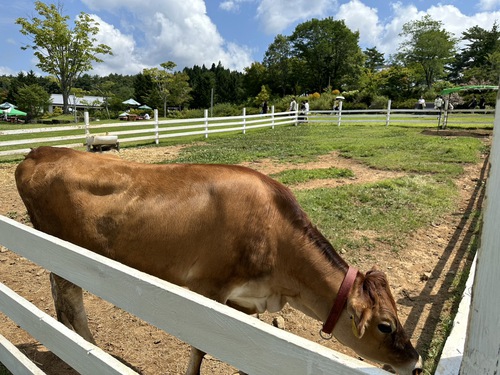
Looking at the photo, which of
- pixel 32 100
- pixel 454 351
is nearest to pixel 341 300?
pixel 454 351

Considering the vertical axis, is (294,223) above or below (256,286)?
above

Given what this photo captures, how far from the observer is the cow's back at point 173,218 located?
241cm

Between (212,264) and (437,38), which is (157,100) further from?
(212,264)

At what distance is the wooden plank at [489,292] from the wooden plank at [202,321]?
0.28 meters

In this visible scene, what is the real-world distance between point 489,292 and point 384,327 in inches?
46.6

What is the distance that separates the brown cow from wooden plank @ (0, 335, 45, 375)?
74 centimetres

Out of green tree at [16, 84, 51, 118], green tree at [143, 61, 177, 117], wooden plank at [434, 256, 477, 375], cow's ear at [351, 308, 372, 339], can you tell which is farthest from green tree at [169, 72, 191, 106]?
wooden plank at [434, 256, 477, 375]

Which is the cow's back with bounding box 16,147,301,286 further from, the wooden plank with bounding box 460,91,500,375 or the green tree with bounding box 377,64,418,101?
the green tree with bounding box 377,64,418,101

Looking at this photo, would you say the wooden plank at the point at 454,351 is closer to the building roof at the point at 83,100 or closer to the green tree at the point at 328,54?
the building roof at the point at 83,100

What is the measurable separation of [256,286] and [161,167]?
3.78 ft

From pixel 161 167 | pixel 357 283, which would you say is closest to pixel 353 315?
pixel 357 283

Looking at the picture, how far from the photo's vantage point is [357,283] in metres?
2.11

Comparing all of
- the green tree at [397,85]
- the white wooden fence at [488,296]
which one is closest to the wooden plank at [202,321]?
the white wooden fence at [488,296]

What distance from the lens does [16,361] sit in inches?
86.4
